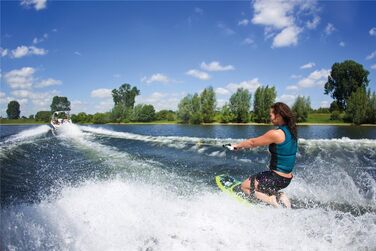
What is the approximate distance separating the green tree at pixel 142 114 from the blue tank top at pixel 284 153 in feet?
342

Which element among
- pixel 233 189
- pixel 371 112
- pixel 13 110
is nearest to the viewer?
pixel 233 189


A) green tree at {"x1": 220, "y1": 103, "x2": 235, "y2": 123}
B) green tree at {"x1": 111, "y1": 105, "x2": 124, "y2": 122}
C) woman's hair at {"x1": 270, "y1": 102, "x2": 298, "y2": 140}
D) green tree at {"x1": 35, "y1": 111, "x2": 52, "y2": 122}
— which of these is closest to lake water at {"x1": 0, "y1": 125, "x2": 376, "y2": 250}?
woman's hair at {"x1": 270, "y1": 102, "x2": 298, "y2": 140}

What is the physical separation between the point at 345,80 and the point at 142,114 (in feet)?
220

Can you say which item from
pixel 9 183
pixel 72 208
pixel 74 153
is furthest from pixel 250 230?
pixel 74 153

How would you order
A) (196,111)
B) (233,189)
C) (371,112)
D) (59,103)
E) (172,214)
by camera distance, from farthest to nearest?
(59,103), (196,111), (371,112), (233,189), (172,214)

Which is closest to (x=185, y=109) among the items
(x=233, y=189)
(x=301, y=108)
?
(x=301, y=108)

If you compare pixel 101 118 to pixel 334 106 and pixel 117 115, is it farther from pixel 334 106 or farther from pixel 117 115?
pixel 334 106

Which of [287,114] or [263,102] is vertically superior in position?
[263,102]

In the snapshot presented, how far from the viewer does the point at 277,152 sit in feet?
19.4

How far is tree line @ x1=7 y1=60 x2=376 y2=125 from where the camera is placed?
72781 mm

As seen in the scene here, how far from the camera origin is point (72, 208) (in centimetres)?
750

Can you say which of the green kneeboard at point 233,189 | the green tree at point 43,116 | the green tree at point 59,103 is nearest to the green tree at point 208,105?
the green tree at point 43,116

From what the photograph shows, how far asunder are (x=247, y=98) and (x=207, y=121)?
12.7 m

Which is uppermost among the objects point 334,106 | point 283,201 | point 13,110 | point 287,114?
point 334,106
